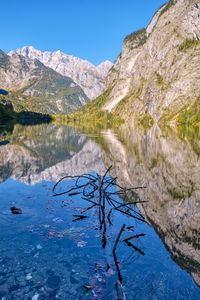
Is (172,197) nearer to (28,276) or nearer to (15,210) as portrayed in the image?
(15,210)

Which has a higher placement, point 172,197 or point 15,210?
point 172,197

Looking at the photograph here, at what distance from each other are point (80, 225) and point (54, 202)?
4970 mm

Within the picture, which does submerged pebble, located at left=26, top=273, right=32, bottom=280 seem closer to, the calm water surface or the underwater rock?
the calm water surface

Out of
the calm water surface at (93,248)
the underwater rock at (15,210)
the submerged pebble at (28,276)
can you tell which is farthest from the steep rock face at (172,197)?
the underwater rock at (15,210)

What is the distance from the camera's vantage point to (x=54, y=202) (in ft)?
61.0

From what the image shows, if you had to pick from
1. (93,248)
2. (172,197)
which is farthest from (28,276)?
(172,197)

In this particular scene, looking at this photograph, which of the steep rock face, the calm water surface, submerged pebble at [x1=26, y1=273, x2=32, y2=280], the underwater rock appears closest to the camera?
the calm water surface

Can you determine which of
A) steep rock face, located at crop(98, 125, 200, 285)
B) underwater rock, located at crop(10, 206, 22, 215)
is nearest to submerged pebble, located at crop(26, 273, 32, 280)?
underwater rock, located at crop(10, 206, 22, 215)

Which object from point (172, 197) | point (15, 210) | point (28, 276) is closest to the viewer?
point (28, 276)

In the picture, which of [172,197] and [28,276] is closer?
[28,276]

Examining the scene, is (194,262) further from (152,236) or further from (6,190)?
(6,190)

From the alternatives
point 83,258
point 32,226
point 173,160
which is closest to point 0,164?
point 32,226

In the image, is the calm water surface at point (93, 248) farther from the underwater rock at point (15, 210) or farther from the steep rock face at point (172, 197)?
the underwater rock at point (15, 210)

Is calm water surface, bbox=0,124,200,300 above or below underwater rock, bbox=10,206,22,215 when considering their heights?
below
